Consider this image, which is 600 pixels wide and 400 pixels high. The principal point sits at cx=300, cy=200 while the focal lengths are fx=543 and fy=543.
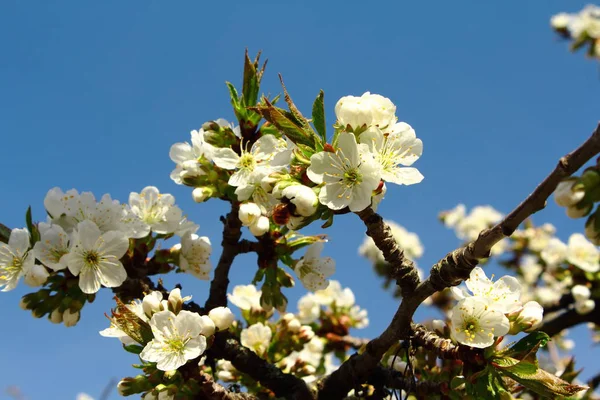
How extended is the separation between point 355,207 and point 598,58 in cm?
687

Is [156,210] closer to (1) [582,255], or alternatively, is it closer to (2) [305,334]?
(2) [305,334]

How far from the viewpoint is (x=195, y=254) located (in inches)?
120

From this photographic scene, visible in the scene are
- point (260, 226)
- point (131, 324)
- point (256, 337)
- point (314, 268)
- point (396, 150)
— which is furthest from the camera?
point (256, 337)

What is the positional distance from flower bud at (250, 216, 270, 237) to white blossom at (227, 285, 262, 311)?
44.3 inches

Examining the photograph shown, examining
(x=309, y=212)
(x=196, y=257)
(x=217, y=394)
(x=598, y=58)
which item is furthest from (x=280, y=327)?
(x=598, y=58)

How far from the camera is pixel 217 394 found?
8.23 ft

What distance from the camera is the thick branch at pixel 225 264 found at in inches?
117

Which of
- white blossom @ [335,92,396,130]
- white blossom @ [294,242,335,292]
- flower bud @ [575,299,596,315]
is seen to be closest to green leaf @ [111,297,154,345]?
white blossom @ [294,242,335,292]

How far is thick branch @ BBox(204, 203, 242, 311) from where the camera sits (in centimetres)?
→ 298

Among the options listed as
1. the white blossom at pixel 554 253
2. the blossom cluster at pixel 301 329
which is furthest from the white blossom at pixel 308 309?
the white blossom at pixel 554 253

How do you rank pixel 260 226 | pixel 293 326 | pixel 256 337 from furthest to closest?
1. pixel 293 326
2. pixel 256 337
3. pixel 260 226

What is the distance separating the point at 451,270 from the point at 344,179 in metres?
0.51

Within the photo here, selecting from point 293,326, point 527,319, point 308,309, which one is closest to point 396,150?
point 527,319

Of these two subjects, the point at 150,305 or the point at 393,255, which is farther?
the point at 150,305
